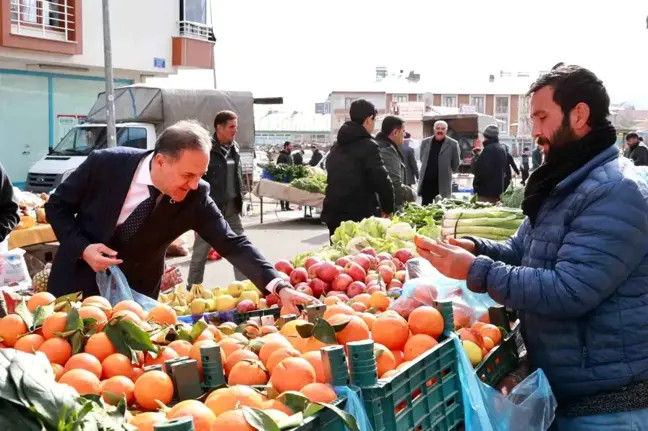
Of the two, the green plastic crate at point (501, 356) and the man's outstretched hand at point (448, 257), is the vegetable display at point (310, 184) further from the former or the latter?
the man's outstretched hand at point (448, 257)

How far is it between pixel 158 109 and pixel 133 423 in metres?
16.3

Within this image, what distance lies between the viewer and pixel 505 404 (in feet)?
8.69

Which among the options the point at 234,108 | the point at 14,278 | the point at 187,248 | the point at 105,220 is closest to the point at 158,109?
the point at 234,108

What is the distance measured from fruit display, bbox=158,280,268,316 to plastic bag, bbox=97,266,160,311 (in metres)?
0.57

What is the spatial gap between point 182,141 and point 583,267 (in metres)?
1.82

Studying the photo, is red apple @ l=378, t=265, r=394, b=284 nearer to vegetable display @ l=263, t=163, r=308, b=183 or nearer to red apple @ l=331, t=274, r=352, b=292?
red apple @ l=331, t=274, r=352, b=292

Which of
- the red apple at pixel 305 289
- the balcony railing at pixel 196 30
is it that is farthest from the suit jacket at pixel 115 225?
the balcony railing at pixel 196 30

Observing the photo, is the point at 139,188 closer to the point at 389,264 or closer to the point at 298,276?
the point at 298,276

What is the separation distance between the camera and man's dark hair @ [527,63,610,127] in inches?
99.3

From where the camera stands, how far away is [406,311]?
2.89m

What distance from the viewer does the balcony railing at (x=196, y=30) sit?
25828mm

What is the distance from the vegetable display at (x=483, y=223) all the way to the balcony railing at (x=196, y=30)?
21.2 metres

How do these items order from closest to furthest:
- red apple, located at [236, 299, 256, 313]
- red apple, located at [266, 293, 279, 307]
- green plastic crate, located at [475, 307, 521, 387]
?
green plastic crate, located at [475, 307, 521, 387], red apple, located at [266, 293, 279, 307], red apple, located at [236, 299, 256, 313]

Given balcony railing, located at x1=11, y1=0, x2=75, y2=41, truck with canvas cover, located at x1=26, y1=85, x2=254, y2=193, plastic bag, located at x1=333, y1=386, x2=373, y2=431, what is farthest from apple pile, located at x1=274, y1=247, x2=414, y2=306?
balcony railing, located at x1=11, y1=0, x2=75, y2=41
